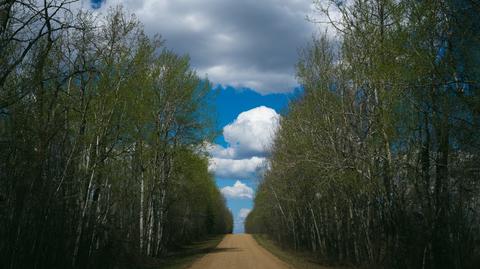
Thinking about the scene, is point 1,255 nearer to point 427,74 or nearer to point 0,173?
point 0,173

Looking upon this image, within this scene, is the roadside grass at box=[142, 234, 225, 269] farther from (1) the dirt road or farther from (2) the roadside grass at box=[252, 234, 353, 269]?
(2) the roadside grass at box=[252, 234, 353, 269]

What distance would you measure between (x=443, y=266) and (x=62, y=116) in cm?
1114

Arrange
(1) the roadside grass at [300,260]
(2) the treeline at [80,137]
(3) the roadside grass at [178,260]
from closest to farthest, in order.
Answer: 1. (2) the treeline at [80,137]
2. (1) the roadside grass at [300,260]
3. (3) the roadside grass at [178,260]

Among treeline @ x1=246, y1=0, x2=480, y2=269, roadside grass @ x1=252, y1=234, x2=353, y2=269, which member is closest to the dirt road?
roadside grass @ x1=252, y1=234, x2=353, y2=269

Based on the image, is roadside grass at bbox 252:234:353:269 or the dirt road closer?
the dirt road

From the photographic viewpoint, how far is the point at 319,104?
19.8m

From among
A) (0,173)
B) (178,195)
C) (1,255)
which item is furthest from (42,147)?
(178,195)

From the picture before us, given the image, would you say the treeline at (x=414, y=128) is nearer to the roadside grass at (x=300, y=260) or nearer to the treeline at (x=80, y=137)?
the roadside grass at (x=300, y=260)

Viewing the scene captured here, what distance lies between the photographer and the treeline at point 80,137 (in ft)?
27.8

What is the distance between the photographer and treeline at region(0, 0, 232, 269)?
27.8 ft

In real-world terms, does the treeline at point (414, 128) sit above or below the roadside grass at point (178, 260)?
above

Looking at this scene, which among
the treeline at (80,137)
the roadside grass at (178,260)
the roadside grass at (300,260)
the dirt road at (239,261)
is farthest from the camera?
the roadside grass at (178,260)

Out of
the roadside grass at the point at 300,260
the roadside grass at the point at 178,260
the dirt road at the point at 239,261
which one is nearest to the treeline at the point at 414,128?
the roadside grass at the point at 300,260

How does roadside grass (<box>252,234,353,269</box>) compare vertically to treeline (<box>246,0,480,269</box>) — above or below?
below
